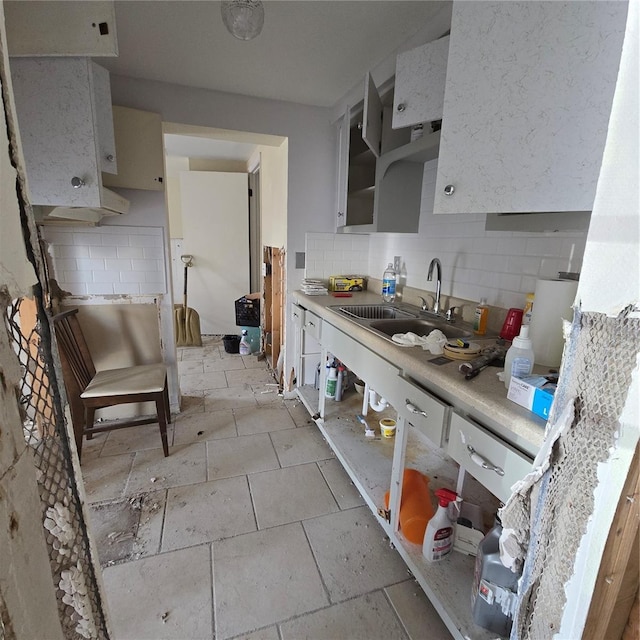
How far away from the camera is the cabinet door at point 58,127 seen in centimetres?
130

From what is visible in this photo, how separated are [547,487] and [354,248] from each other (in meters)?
2.52

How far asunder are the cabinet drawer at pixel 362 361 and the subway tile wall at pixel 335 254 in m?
0.79

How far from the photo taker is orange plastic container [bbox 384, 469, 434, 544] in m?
1.48

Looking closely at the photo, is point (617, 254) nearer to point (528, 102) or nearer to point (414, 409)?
point (528, 102)

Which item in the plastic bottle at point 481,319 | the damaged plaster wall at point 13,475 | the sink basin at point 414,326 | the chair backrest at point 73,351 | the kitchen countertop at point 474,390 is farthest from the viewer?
the chair backrest at point 73,351

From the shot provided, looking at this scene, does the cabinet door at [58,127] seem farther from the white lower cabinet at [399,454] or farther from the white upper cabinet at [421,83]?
the white lower cabinet at [399,454]

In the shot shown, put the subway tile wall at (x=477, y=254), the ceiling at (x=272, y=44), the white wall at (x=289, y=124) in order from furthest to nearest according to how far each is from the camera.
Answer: the white wall at (x=289, y=124) < the ceiling at (x=272, y=44) < the subway tile wall at (x=477, y=254)

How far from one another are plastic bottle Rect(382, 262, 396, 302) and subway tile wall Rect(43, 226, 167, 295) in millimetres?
1628

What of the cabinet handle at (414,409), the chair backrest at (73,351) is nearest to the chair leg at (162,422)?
the chair backrest at (73,351)

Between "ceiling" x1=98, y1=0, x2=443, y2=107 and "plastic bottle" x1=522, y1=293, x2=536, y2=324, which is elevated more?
"ceiling" x1=98, y1=0, x2=443, y2=107

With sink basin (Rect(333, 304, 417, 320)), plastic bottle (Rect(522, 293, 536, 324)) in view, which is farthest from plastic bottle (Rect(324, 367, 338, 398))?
plastic bottle (Rect(522, 293, 536, 324))

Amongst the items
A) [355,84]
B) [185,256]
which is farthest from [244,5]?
[185,256]

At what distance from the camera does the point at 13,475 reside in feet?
1.26

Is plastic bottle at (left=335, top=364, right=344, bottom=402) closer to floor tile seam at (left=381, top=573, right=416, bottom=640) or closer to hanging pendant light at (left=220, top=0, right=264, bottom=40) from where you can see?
floor tile seam at (left=381, top=573, right=416, bottom=640)
